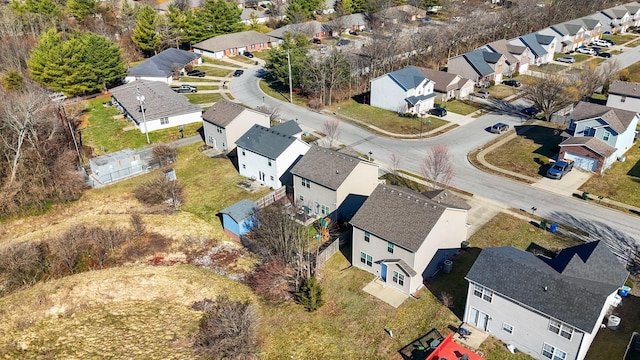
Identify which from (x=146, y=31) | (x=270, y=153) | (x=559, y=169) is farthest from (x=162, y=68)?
(x=559, y=169)

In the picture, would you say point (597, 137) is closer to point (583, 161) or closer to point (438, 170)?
point (583, 161)

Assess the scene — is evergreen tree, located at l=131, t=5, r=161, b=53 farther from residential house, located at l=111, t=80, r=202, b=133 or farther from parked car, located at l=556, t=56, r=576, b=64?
parked car, located at l=556, t=56, r=576, b=64

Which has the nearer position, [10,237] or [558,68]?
[10,237]

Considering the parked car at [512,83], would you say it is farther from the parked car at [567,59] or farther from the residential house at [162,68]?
the residential house at [162,68]

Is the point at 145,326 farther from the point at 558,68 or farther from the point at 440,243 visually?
the point at 558,68

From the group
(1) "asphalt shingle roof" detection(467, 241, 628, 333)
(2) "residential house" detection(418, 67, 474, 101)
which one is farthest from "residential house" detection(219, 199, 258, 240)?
(2) "residential house" detection(418, 67, 474, 101)

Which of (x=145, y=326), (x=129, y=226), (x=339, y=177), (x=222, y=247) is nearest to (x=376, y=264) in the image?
(x=339, y=177)
